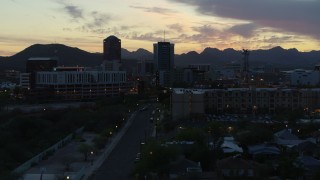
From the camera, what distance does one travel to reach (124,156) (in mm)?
12383

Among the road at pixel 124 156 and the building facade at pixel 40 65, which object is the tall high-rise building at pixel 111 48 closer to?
the building facade at pixel 40 65

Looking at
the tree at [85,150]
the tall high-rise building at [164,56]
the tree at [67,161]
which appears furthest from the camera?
the tall high-rise building at [164,56]

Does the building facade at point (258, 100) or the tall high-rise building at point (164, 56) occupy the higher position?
the tall high-rise building at point (164, 56)

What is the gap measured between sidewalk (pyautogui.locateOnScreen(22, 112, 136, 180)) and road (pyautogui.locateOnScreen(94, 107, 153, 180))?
0.61 feet

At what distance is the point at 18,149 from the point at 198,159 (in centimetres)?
556

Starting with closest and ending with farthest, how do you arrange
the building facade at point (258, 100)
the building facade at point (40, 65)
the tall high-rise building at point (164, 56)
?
the building facade at point (258, 100) → the building facade at point (40, 65) → the tall high-rise building at point (164, 56)

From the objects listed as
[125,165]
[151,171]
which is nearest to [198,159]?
[151,171]

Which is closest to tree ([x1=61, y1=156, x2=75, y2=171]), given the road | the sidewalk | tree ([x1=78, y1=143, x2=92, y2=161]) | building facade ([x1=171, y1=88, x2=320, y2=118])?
the sidewalk

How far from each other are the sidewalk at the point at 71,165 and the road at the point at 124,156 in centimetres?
19

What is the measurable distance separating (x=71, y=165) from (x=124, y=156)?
150cm

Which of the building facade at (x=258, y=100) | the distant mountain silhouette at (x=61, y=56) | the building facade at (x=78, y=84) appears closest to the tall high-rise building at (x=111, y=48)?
the distant mountain silhouette at (x=61, y=56)

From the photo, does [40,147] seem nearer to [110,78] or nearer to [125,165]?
[125,165]

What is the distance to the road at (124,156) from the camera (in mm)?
10156

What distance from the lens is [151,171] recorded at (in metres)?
8.45
